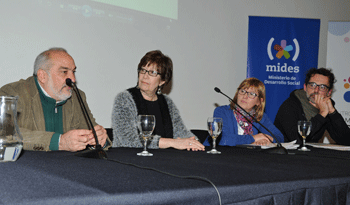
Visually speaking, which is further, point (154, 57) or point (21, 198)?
point (154, 57)

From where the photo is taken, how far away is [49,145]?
1.59 m

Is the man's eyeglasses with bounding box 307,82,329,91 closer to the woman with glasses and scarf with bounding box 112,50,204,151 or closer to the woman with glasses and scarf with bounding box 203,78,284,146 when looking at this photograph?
the woman with glasses and scarf with bounding box 203,78,284,146

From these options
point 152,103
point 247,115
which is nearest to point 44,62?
point 152,103

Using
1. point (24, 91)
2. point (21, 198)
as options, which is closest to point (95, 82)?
point (24, 91)

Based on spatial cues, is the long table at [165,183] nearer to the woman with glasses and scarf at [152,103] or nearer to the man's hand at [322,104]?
the woman with glasses and scarf at [152,103]

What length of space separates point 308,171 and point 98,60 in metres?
2.69

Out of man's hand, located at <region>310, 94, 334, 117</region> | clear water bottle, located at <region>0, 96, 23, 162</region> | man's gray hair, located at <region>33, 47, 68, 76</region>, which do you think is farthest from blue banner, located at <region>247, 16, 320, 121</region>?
clear water bottle, located at <region>0, 96, 23, 162</region>

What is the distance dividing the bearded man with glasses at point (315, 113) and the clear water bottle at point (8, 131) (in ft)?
7.64

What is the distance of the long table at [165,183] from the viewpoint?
2.30 ft

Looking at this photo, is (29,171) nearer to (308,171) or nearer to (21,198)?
(21,198)

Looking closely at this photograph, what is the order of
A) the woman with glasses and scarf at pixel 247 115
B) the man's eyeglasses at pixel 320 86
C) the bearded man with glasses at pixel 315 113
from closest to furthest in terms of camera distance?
the woman with glasses and scarf at pixel 247 115 < the bearded man with glasses at pixel 315 113 < the man's eyeglasses at pixel 320 86

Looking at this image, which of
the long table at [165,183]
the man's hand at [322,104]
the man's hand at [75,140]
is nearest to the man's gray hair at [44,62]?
the man's hand at [75,140]

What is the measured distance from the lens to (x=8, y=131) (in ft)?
3.37

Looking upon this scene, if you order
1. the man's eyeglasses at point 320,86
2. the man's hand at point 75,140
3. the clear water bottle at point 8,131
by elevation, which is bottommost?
the man's hand at point 75,140
